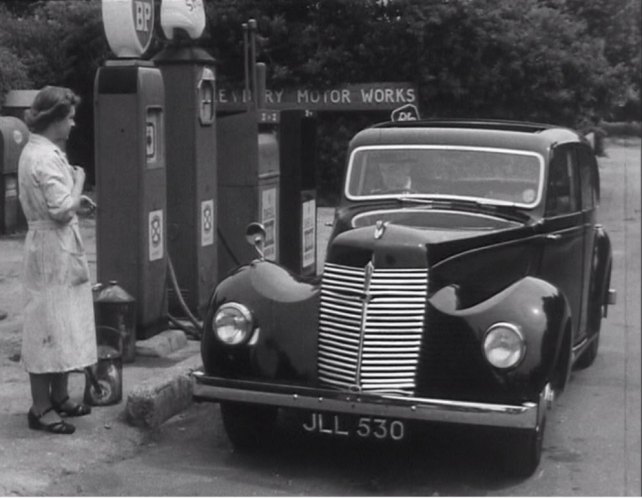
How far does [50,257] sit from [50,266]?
0.05 m

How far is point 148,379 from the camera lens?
681 cm

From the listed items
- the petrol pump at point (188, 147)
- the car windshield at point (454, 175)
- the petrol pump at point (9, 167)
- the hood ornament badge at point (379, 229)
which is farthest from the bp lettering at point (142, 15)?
the petrol pump at point (9, 167)

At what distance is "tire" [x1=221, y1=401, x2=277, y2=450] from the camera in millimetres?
6041

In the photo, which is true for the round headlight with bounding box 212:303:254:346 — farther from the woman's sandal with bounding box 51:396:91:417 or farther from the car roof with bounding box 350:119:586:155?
the car roof with bounding box 350:119:586:155

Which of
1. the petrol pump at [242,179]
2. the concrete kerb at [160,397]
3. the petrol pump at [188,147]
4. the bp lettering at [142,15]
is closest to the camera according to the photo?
the concrete kerb at [160,397]

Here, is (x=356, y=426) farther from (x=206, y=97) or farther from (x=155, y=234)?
(x=206, y=97)

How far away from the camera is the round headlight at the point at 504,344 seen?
553 centimetres

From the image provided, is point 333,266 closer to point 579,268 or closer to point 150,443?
point 150,443

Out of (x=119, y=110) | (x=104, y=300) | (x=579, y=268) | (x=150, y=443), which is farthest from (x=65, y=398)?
(x=579, y=268)

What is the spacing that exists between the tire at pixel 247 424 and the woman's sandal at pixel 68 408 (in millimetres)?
832

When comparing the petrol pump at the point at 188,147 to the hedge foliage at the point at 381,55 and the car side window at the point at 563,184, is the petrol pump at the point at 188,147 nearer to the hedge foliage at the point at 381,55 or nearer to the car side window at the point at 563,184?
the car side window at the point at 563,184

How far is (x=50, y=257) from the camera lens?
604 cm

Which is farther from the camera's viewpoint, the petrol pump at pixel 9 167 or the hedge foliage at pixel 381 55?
the hedge foliage at pixel 381 55

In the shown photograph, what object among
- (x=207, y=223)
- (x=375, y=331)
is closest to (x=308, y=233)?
(x=207, y=223)
